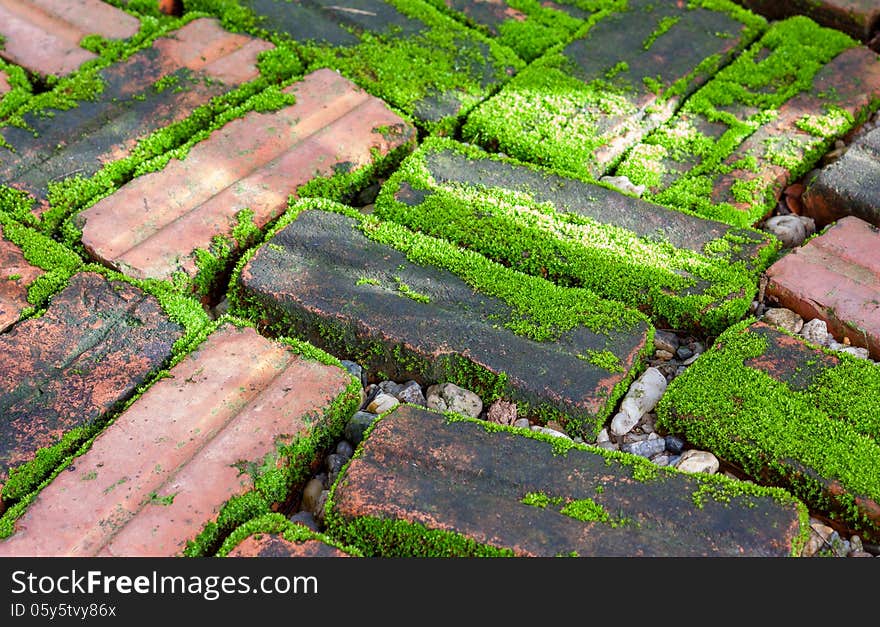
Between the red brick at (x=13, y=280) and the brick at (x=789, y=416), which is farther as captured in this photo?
the red brick at (x=13, y=280)

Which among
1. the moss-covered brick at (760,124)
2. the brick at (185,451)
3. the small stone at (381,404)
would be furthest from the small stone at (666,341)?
the brick at (185,451)

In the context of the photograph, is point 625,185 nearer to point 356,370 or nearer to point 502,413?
point 502,413

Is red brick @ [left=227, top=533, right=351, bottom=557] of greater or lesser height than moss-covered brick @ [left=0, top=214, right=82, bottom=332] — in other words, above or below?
below

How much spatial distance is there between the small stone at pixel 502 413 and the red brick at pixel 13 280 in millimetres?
1382

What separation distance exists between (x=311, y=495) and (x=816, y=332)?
1.53 metres

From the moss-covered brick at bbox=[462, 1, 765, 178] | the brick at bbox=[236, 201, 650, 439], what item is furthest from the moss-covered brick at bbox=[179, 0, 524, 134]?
the brick at bbox=[236, 201, 650, 439]

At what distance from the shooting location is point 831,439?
222 centimetres

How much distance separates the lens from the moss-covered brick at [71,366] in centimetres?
224

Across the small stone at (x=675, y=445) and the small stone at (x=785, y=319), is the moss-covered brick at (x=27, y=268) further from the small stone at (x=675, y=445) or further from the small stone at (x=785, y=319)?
the small stone at (x=785, y=319)

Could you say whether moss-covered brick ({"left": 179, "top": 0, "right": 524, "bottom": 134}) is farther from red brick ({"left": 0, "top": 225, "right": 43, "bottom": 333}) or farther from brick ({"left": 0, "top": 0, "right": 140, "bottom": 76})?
red brick ({"left": 0, "top": 225, "right": 43, "bottom": 333})

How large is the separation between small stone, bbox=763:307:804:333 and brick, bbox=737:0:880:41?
170 cm

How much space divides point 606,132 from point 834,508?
158 cm

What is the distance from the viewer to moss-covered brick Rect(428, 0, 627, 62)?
3623 mm

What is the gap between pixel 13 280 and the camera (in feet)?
8.50
